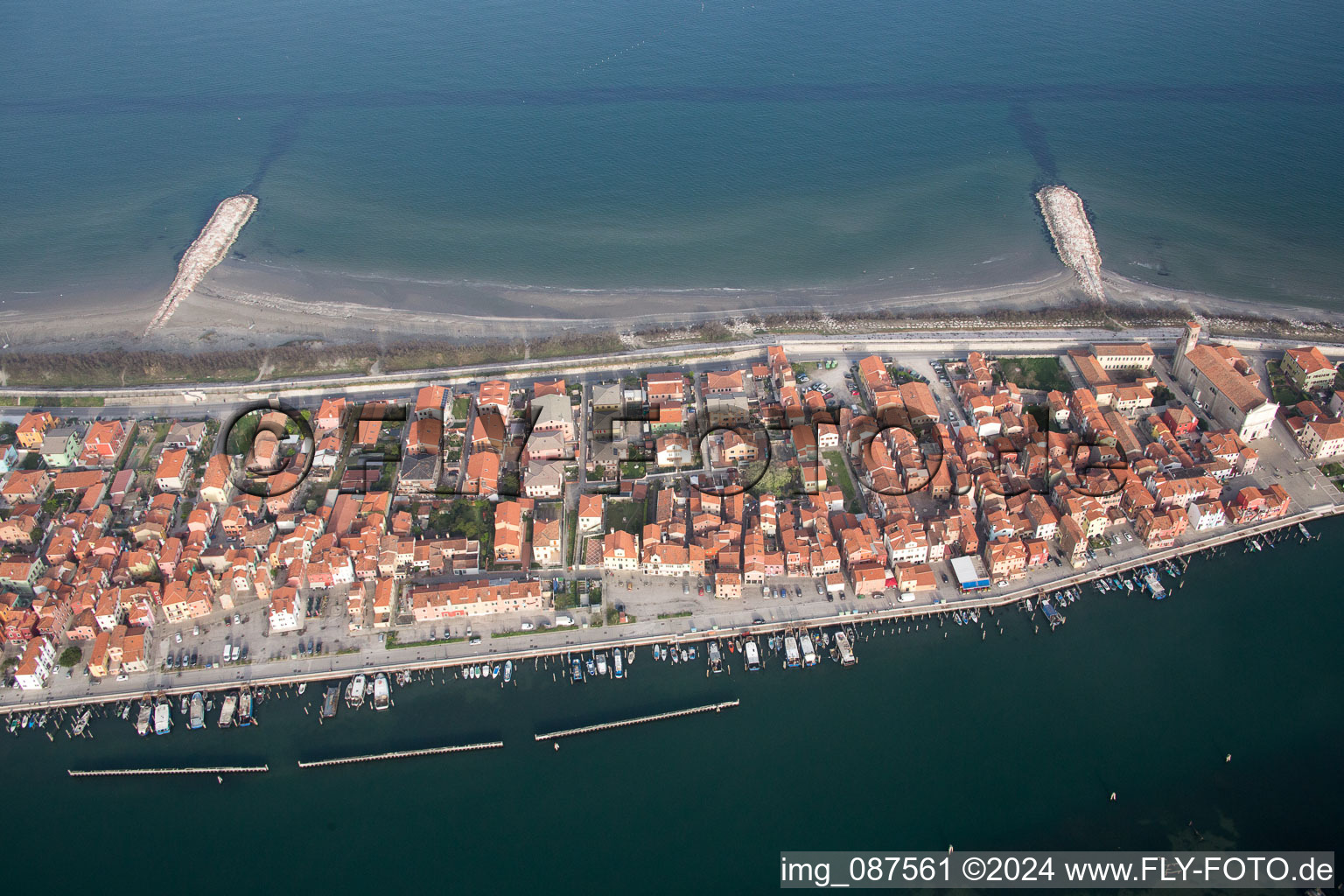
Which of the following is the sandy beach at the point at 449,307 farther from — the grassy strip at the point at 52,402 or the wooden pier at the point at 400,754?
the wooden pier at the point at 400,754

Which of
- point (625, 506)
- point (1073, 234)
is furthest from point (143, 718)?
point (1073, 234)

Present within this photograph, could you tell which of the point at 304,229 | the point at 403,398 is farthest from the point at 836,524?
the point at 304,229

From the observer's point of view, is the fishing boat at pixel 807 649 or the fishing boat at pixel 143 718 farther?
the fishing boat at pixel 807 649

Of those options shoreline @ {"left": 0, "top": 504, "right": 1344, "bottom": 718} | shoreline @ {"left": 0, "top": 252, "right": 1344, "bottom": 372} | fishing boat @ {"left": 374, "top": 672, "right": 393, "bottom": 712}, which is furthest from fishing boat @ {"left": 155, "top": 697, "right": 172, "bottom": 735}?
shoreline @ {"left": 0, "top": 252, "right": 1344, "bottom": 372}

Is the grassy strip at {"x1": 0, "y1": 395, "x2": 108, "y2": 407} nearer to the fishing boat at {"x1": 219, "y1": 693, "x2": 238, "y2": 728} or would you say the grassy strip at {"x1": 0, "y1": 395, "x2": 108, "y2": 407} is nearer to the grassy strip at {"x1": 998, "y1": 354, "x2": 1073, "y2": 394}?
the fishing boat at {"x1": 219, "y1": 693, "x2": 238, "y2": 728}

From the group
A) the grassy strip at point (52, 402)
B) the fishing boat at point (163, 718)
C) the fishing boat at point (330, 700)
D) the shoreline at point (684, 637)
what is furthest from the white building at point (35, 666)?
the grassy strip at point (52, 402)

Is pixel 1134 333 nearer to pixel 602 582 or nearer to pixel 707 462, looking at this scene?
pixel 707 462

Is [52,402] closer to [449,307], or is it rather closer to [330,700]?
[449,307]
